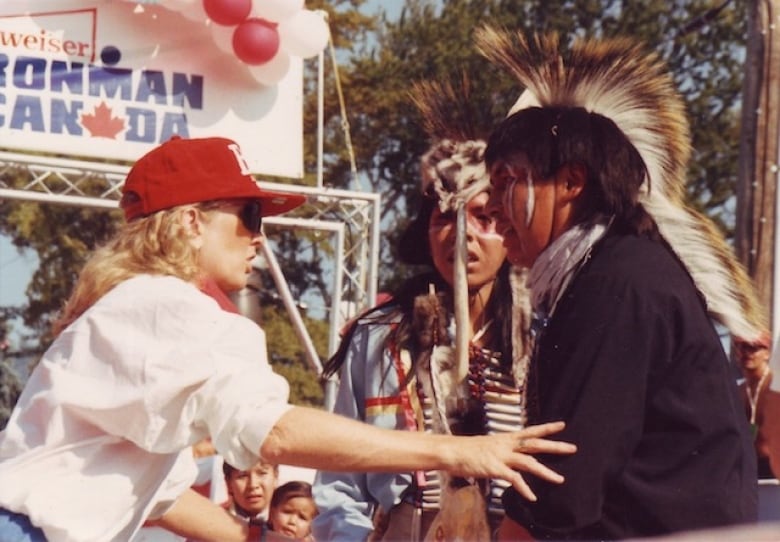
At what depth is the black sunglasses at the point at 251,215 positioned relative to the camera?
3.33 meters

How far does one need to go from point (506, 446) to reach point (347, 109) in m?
23.1

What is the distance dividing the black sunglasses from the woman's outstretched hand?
76 centimetres

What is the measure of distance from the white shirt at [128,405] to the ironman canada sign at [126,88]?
21.5 ft

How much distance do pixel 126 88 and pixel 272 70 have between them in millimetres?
931

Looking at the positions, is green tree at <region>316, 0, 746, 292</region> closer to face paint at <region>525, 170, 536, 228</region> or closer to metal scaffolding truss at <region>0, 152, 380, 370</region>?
metal scaffolding truss at <region>0, 152, 380, 370</region>

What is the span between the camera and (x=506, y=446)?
2.81m

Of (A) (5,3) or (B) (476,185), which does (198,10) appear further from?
(B) (476,185)

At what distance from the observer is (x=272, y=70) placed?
996 centimetres

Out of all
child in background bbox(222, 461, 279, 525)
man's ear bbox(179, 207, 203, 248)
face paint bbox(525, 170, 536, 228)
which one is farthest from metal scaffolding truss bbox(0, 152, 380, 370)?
face paint bbox(525, 170, 536, 228)

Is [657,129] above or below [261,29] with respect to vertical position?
below

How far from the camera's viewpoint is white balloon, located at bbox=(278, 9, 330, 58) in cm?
989

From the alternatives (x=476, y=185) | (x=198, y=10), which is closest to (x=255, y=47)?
(x=198, y=10)

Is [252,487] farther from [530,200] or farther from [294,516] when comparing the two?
[530,200]

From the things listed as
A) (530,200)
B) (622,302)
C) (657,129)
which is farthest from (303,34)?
(622,302)
